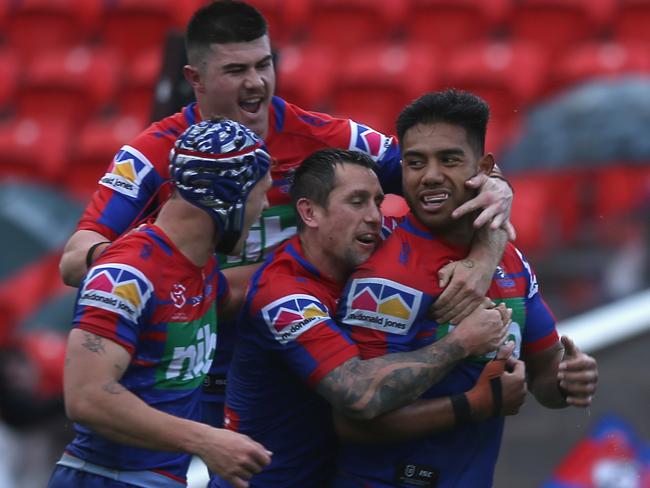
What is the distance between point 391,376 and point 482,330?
0.32m

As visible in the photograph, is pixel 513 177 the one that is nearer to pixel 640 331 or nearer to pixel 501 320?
pixel 640 331

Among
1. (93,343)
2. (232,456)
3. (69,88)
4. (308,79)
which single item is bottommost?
(232,456)

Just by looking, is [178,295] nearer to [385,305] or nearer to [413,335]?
[385,305]

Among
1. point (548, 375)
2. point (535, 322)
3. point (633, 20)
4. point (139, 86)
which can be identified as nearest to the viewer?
point (535, 322)

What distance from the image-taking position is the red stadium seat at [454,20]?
10.1 meters

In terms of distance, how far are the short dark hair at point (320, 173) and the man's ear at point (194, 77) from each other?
578 mm

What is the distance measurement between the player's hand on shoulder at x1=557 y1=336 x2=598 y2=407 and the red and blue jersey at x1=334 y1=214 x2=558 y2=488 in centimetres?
18

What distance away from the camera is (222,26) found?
446 cm

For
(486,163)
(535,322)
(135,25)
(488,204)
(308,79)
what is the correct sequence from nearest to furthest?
1. (488,204)
2. (486,163)
3. (535,322)
4. (308,79)
5. (135,25)

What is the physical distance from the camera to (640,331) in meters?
6.75

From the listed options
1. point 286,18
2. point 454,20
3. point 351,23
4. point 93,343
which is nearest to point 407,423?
point 93,343

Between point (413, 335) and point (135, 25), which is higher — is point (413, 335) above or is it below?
below

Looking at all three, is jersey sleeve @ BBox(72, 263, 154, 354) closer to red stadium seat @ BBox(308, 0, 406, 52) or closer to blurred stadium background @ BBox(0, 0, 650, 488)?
blurred stadium background @ BBox(0, 0, 650, 488)

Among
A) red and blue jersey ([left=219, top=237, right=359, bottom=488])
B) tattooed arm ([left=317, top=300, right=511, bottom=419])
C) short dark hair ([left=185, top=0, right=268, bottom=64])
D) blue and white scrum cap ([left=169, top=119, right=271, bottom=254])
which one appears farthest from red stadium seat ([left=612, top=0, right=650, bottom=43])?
blue and white scrum cap ([left=169, top=119, right=271, bottom=254])
